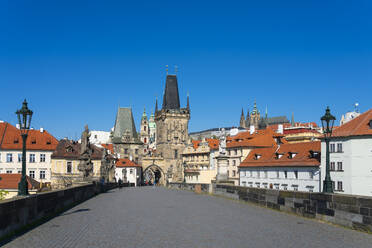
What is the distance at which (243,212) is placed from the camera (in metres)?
17.5

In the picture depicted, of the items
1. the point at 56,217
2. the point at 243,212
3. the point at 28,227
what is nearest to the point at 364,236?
the point at 243,212

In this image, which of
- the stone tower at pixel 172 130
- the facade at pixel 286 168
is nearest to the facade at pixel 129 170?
the stone tower at pixel 172 130

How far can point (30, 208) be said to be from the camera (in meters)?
13.1

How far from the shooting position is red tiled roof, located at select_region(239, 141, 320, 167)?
178 ft

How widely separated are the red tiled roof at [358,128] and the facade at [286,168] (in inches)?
178

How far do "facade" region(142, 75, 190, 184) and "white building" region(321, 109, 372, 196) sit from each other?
69368 millimetres

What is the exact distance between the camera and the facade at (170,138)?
11769 cm

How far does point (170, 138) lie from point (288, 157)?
64.9m

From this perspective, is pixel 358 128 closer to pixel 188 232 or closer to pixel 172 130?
pixel 188 232

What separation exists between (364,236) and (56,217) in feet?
31.9

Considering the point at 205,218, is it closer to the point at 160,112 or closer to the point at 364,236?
the point at 364,236

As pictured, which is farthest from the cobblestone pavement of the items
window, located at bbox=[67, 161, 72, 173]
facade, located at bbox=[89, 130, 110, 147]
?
facade, located at bbox=[89, 130, 110, 147]

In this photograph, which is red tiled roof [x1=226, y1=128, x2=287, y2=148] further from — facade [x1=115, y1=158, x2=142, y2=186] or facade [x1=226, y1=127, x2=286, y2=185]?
facade [x1=115, y1=158, x2=142, y2=186]

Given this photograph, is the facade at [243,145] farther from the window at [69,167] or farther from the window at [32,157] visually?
the window at [32,157]
